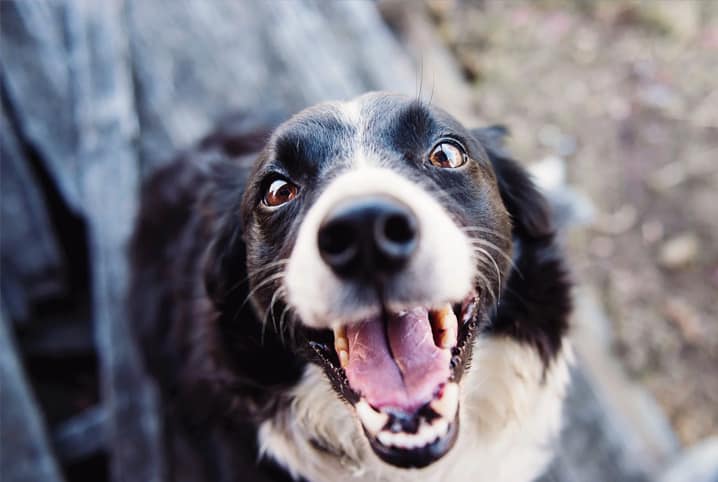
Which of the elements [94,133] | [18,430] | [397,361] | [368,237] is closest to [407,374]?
[397,361]

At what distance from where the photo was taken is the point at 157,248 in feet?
8.07

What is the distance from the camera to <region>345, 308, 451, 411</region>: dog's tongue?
1395 millimetres

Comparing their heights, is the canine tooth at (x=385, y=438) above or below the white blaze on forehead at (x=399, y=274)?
below

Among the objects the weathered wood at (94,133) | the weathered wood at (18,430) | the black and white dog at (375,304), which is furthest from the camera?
the weathered wood at (94,133)

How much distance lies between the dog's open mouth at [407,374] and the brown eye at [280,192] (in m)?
0.37

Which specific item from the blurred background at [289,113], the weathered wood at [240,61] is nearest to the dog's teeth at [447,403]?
the blurred background at [289,113]

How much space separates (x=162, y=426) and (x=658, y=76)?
368cm

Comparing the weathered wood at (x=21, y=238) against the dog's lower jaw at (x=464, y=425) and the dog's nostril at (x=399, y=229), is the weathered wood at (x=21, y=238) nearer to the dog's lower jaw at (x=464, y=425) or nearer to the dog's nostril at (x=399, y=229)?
the dog's lower jaw at (x=464, y=425)

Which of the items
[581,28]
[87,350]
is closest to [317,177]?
[87,350]

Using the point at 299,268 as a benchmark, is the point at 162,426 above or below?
below

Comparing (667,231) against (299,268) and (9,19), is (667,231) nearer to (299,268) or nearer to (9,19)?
(299,268)

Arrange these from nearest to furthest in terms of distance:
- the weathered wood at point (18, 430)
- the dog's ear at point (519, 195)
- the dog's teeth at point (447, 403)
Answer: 1. the dog's teeth at point (447, 403)
2. the dog's ear at point (519, 195)
3. the weathered wood at point (18, 430)

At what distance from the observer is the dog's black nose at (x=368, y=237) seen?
1161 mm

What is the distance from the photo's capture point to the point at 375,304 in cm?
126
